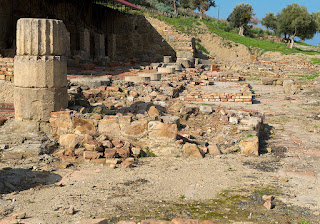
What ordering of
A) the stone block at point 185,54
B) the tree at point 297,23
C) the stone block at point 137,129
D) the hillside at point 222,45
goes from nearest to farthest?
the stone block at point 137,129, the stone block at point 185,54, the hillside at point 222,45, the tree at point 297,23

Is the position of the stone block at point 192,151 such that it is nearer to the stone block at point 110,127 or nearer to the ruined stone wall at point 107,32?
the stone block at point 110,127

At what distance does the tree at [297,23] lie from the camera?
132 feet

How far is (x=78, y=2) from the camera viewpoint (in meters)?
23.8

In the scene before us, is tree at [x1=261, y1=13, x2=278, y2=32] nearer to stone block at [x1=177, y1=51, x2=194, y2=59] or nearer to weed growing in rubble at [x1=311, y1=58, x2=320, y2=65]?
weed growing in rubble at [x1=311, y1=58, x2=320, y2=65]

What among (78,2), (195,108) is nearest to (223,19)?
(78,2)

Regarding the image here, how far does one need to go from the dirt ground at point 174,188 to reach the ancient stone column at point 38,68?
125 cm

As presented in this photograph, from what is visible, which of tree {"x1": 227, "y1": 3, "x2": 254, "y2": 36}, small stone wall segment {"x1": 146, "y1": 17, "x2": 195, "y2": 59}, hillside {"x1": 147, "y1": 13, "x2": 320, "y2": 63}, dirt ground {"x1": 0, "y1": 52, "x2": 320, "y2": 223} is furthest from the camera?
tree {"x1": 227, "y1": 3, "x2": 254, "y2": 36}

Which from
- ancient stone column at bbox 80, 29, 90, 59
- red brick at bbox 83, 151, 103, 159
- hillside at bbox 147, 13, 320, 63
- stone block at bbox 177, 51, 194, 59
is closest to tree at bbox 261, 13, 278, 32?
hillside at bbox 147, 13, 320, 63

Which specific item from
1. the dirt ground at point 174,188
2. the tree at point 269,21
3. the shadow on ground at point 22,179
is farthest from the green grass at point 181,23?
the shadow on ground at point 22,179

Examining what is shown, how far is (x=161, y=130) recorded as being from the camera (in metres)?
6.31

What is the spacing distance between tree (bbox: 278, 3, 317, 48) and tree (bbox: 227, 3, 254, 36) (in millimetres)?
5211

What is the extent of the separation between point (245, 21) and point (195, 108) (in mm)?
40965

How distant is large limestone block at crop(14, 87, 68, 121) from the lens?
22.3 ft

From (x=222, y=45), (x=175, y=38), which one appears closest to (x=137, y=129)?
(x=175, y=38)
